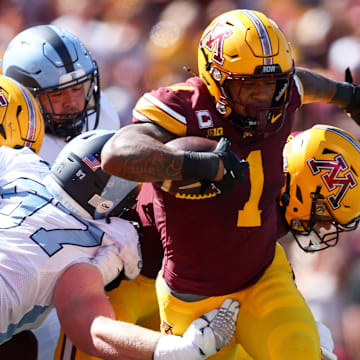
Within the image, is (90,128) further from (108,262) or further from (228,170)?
(228,170)

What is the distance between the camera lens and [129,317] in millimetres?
2605

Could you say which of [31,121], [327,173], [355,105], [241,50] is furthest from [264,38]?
[31,121]

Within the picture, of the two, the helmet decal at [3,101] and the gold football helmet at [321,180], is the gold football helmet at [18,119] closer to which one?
the helmet decal at [3,101]

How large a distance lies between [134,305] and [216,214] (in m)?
0.71

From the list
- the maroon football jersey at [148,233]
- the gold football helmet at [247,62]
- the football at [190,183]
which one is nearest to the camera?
the football at [190,183]

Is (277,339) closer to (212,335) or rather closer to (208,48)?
(212,335)

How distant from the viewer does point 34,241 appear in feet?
7.39

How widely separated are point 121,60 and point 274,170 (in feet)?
10.4

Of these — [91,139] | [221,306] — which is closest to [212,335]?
[221,306]

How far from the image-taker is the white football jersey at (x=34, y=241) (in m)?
2.19

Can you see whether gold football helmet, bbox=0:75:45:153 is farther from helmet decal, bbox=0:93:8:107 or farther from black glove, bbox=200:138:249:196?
black glove, bbox=200:138:249:196

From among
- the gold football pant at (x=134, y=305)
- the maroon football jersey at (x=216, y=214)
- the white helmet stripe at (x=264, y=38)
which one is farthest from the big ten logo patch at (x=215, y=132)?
the gold football pant at (x=134, y=305)

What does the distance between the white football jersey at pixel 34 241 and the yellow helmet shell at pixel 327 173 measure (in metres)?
0.70

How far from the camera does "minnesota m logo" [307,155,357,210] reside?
8.25ft
